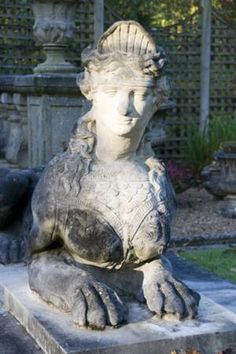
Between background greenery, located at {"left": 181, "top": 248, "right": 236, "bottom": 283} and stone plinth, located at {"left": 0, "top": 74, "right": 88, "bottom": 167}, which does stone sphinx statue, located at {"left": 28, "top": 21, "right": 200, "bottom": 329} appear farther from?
stone plinth, located at {"left": 0, "top": 74, "right": 88, "bottom": 167}

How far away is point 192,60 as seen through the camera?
10.7 metres

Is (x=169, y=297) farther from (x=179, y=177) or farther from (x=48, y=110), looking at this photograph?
(x=179, y=177)

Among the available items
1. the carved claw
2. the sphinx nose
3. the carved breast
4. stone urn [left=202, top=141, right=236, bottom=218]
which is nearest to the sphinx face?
the sphinx nose

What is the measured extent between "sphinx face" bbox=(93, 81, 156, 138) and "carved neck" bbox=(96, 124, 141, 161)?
2 cm

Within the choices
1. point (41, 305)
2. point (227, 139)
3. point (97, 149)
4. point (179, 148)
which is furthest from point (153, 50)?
point (179, 148)

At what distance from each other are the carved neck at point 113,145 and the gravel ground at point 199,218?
3982mm

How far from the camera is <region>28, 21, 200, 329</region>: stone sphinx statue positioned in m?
2.65

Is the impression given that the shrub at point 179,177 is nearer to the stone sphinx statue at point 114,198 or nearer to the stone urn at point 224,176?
the stone urn at point 224,176

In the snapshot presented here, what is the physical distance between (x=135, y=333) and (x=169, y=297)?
0.20 meters

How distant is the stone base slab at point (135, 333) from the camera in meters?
2.42

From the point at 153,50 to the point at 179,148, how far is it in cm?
779

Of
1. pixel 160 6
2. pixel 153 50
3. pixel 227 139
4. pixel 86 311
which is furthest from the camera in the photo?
pixel 160 6

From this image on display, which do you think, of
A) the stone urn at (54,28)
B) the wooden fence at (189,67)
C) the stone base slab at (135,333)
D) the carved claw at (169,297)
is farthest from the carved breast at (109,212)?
the wooden fence at (189,67)

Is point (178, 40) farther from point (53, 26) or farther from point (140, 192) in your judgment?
point (140, 192)
